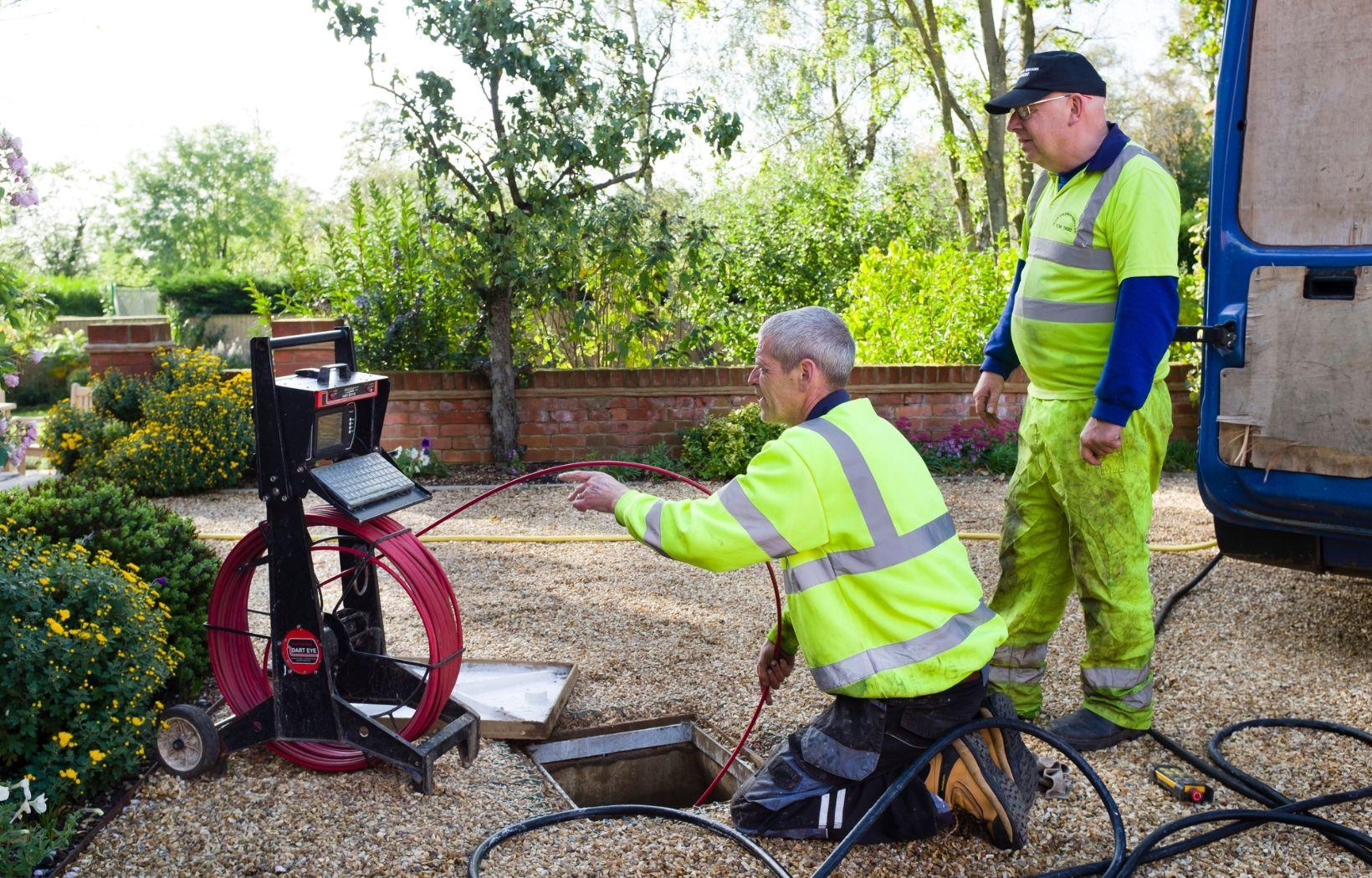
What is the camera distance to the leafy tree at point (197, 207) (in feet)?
123

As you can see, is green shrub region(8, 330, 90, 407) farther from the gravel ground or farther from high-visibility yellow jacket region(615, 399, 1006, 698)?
high-visibility yellow jacket region(615, 399, 1006, 698)

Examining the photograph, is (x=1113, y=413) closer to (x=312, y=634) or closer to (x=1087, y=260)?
(x=1087, y=260)

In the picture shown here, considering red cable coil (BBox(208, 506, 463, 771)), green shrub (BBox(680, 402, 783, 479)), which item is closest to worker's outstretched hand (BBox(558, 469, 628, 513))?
red cable coil (BBox(208, 506, 463, 771))

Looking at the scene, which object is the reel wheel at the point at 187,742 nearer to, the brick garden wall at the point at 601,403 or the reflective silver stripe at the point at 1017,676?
the reflective silver stripe at the point at 1017,676

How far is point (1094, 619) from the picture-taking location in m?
3.27

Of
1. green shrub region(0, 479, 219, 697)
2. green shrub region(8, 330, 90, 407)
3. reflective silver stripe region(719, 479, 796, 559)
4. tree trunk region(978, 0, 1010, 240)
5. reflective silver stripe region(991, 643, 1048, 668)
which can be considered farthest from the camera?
green shrub region(8, 330, 90, 407)

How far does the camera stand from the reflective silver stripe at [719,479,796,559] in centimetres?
246

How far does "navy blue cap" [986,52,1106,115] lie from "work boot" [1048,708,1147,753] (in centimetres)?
175

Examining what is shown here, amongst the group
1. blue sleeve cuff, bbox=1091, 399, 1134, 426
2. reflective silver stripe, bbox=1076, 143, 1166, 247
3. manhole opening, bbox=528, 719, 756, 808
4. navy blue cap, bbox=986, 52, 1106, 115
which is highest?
navy blue cap, bbox=986, 52, 1106, 115

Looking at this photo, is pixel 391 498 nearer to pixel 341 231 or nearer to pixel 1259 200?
pixel 1259 200

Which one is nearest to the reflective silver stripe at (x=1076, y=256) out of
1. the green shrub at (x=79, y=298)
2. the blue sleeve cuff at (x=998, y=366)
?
the blue sleeve cuff at (x=998, y=366)

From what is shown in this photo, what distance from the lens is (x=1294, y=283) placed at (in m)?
3.42

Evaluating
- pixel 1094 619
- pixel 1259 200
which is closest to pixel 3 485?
pixel 1094 619

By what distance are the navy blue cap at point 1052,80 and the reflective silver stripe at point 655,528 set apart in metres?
1.47
